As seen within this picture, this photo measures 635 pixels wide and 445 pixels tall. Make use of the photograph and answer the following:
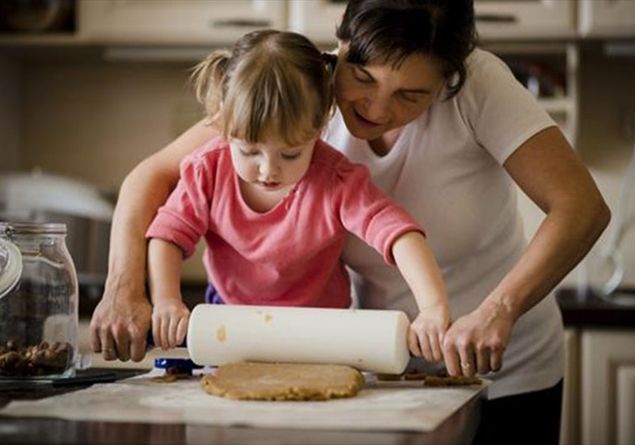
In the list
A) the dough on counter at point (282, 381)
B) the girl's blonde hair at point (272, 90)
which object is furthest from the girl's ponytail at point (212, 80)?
the dough on counter at point (282, 381)

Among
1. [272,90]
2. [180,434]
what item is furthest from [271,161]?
[180,434]

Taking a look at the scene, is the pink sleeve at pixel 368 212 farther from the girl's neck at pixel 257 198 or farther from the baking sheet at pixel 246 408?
the baking sheet at pixel 246 408

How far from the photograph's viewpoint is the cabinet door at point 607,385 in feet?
7.90

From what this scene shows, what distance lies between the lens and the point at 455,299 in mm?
1562

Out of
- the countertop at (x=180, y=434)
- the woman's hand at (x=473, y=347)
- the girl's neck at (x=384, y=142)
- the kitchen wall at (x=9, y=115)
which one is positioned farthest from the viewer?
the kitchen wall at (x=9, y=115)

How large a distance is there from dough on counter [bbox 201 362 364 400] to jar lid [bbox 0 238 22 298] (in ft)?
0.80

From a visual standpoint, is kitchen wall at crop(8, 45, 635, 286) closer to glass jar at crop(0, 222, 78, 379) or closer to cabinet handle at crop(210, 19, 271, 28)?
cabinet handle at crop(210, 19, 271, 28)

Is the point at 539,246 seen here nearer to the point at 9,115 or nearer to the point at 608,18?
the point at 608,18

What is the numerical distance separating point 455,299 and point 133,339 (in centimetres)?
47

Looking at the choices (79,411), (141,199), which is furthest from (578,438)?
(79,411)

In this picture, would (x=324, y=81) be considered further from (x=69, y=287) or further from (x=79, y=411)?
(x=79, y=411)

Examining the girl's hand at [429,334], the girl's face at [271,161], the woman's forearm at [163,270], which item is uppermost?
the girl's face at [271,161]

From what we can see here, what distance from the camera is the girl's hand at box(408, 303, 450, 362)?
1.23m

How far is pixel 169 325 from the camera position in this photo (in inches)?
51.3
